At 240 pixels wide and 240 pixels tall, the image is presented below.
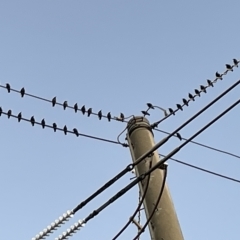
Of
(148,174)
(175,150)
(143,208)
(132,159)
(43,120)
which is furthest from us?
(43,120)

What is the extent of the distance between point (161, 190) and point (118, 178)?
1.91ft

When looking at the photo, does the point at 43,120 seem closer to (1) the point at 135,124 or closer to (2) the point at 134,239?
(1) the point at 135,124

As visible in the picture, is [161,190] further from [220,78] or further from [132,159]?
[220,78]

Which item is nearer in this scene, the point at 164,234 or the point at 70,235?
the point at 164,234

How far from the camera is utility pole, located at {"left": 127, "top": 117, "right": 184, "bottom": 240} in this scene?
5551mm

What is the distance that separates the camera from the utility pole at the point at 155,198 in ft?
18.2

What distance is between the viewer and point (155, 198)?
584 cm

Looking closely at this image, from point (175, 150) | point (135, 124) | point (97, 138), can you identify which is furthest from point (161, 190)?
point (97, 138)

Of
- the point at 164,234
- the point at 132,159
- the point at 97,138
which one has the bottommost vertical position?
the point at 164,234

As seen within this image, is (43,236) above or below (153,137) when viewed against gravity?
below

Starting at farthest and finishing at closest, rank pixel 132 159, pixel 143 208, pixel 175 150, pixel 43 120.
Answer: pixel 43 120 → pixel 132 159 → pixel 143 208 → pixel 175 150

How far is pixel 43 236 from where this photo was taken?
6.07 metres

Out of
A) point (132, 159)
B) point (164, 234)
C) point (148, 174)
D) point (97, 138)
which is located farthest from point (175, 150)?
point (97, 138)

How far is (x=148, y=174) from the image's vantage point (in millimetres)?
5605
